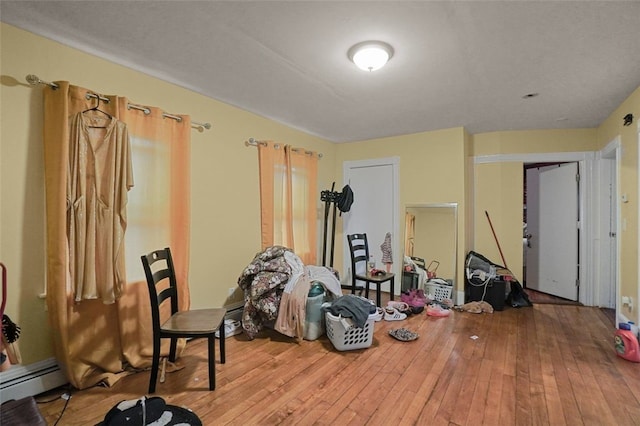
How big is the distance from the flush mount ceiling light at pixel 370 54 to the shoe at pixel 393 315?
2562mm

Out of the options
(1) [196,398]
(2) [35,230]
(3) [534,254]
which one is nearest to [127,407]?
(1) [196,398]

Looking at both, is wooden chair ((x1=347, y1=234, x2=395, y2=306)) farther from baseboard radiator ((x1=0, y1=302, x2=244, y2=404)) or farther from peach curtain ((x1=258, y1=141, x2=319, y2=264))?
baseboard radiator ((x1=0, y1=302, x2=244, y2=404))

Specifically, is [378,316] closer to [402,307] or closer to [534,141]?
[402,307]

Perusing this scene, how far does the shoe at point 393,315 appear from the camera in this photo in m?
3.38

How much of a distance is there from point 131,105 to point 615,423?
3.78 meters

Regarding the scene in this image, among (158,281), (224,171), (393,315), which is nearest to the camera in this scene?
(158,281)

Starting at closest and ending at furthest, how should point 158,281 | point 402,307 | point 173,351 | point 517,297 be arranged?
point 158,281
point 173,351
point 402,307
point 517,297

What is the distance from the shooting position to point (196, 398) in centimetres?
192

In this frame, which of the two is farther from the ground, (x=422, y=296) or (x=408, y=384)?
(x=422, y=296)

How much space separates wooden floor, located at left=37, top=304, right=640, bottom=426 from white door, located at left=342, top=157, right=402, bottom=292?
1810 mm

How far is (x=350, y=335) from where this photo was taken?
259cm

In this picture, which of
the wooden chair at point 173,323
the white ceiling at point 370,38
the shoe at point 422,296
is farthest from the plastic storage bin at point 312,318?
the white ceiling at point 370,38

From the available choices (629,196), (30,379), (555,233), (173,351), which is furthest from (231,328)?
(555,233)

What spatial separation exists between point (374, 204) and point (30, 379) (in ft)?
13.2
